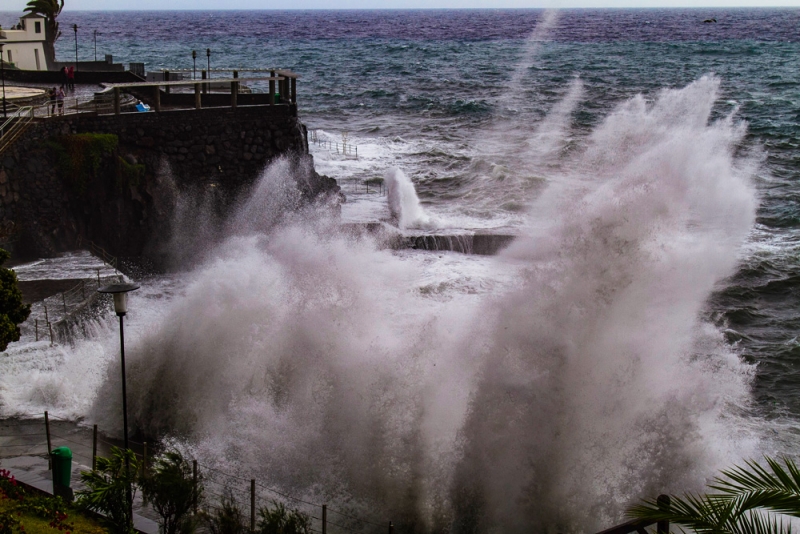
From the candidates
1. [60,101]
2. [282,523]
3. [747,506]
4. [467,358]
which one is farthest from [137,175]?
[747,506]

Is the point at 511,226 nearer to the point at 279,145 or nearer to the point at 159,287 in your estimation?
the point at 279,145

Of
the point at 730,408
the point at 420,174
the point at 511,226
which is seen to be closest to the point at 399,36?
the point at 420,174

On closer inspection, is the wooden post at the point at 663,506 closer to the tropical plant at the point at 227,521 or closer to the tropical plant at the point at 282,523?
the tropical plant at the point at 282,523

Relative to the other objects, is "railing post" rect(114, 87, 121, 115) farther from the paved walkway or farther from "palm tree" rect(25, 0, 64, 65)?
"palm tree" rect(25, 0, 64, 65)

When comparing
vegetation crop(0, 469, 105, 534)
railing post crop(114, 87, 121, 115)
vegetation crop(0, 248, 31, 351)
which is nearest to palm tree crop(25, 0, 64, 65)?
railing post crop(114, 87, 121, 115)

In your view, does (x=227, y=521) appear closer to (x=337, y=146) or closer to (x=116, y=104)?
(x=116, y=104)

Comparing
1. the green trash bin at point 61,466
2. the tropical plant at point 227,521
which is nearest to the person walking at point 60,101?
the green trash bin at point 61,466
